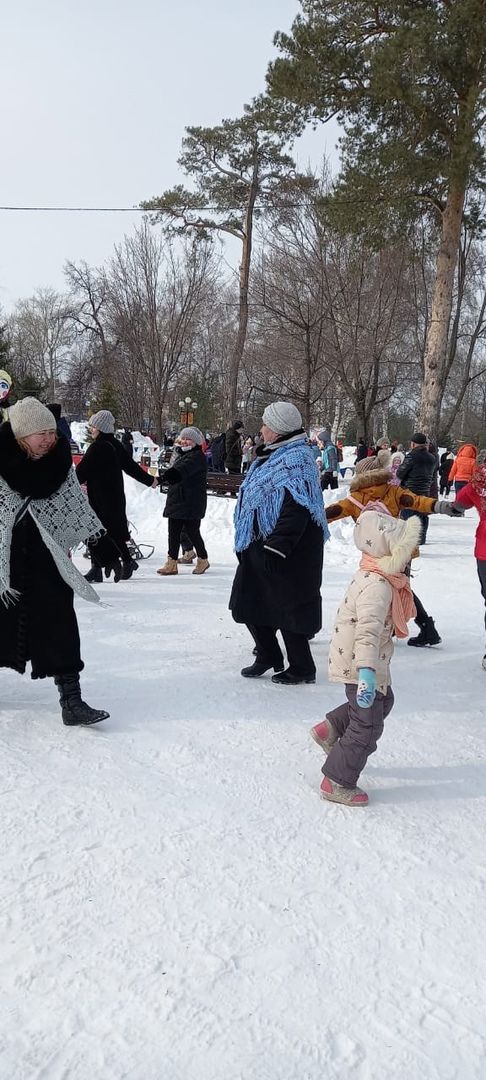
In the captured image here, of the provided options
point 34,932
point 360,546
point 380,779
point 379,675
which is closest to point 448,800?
point 380,779

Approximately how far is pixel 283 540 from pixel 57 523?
127cm

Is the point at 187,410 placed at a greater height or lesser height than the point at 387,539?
greater

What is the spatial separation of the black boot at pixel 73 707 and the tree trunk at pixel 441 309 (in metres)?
13.4

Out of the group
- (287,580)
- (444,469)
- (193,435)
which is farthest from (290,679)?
(444,469)

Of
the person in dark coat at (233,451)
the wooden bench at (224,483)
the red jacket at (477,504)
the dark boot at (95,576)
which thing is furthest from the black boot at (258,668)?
the person in dark coat at (233,451)

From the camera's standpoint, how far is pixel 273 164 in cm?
2427

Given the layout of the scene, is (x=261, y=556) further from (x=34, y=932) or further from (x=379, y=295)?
(x=379, y=295)

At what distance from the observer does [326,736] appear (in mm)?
3445

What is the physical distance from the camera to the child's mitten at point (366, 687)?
2986mm

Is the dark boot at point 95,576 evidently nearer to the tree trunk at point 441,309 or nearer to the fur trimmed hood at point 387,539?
the fur trimmed hood at point 387,539

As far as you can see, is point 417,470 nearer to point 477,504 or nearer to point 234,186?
point 477,504

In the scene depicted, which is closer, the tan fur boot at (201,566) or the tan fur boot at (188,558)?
the tan fur boot at (201,566)

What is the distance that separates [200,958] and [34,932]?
506mm

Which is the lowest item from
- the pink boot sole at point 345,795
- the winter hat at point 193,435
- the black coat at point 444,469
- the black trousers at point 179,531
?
the pink boot sole at point 345,795
